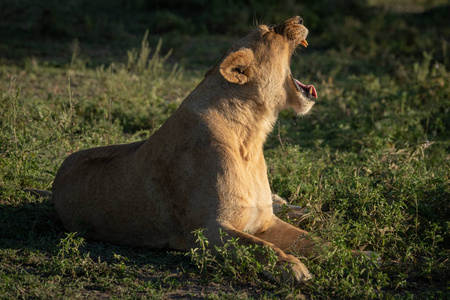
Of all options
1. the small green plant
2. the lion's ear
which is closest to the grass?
the small green plant

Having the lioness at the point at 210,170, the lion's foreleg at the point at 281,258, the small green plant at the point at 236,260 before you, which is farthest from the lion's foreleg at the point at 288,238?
the small green plant at the point at 236,260

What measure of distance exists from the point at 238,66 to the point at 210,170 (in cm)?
82

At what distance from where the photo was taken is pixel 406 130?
7598mm

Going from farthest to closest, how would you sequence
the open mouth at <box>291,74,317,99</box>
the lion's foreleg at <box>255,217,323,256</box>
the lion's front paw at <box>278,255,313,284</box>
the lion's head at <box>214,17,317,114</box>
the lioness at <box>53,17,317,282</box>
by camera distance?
the open mouth at <box>291,74,317,99</box>
the lion's head at <box>214,17,317,114</box>
the lion's foreleg at <box>255,217,323,256</box>
the lioness at <box>53,17,317,282</box>
the lion's front paw at <box>278,255,313,284</box>

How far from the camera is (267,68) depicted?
170 inches

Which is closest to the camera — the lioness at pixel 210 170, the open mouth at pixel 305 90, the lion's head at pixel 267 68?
the lioness at pixel 210 170

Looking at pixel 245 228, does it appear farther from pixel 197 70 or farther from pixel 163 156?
pixel 197 70

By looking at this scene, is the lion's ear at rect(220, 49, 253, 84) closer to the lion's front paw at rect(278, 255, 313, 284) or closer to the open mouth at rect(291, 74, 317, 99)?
the open mouth at rect(291, 74, 317, 99)

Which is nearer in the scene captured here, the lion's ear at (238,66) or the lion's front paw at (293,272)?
the lion's front paw at (293,272)

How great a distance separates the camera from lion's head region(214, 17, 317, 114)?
13.9 ft

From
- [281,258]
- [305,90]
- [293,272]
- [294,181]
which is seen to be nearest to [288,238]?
[281,258]

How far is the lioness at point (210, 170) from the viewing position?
399cm

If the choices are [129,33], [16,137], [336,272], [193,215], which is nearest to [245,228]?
[193,215]

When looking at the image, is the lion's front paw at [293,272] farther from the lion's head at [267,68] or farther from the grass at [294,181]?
the lion's head at [267,68]
